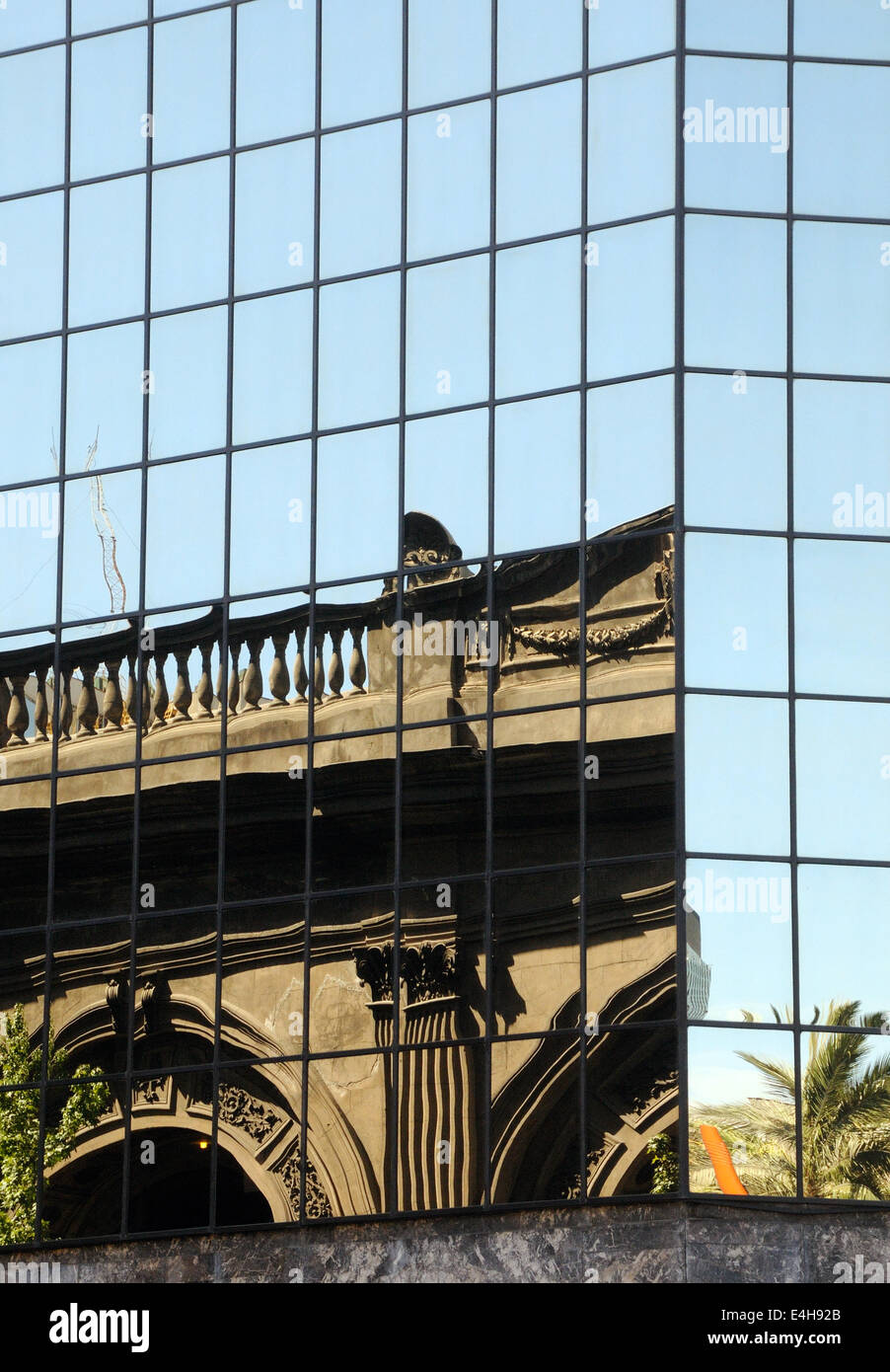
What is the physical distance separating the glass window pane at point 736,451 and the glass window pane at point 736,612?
0.32 metres

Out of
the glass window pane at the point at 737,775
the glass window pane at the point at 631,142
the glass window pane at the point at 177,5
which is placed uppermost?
the glass window pane at the point at 177,5

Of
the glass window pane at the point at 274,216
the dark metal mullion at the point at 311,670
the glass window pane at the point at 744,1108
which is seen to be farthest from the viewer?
the glass window pane at the point at 274,216

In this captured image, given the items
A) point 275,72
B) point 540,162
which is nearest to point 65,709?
point 275,72

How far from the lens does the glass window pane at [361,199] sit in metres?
31.0

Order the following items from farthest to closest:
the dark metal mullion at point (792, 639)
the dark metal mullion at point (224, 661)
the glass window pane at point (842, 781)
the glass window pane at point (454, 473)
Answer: the glass window pane at point (454, 473) < the dark metal mullion at point (224, 661) < the glass window pane at point (842, 781) < the dark metal mullion at point (792, 639)

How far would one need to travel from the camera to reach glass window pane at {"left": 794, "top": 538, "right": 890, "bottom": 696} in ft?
94.0

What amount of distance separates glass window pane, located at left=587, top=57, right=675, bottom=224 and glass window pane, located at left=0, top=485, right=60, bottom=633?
815 centimetres

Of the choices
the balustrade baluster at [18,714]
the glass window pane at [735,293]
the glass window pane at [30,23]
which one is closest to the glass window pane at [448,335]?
the glass window pane at [735,293]

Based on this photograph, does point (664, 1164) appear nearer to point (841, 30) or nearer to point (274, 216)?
point (274, 216)

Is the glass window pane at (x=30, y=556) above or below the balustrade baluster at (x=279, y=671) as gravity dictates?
above

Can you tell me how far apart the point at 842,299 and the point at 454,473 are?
503 cm

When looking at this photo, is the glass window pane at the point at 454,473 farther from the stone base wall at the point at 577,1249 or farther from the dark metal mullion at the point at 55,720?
the stone base wall at the point at 577,1249

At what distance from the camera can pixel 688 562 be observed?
28.5 m
